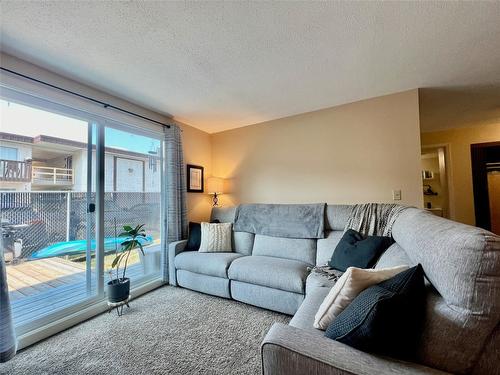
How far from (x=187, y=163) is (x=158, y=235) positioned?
117 centimetres

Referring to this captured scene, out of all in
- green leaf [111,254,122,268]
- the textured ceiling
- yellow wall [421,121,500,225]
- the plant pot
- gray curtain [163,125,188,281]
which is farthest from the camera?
yellow wall [421,121,500,225]

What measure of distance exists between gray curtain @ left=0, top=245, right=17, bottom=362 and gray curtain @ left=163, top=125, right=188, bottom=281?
145cm

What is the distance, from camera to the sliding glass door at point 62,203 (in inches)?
70.3

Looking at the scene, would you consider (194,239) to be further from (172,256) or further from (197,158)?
(197,158)

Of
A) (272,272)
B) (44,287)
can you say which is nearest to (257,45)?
(272,272)

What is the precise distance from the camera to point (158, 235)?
3.00 metres

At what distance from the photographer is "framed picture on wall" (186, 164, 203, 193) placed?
3361mm

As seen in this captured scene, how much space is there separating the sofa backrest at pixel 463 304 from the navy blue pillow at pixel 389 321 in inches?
1.5

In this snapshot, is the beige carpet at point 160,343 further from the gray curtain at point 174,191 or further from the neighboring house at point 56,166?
the neighboring house at point 56,166

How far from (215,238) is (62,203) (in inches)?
65.6

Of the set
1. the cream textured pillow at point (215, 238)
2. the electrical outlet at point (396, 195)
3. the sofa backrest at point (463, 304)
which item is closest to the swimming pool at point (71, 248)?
the cream textured pillow at point (215, 238)

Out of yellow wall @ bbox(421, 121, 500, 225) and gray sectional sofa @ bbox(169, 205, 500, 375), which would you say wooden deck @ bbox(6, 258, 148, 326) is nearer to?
gray sectional sofa @ bbox(169, 205, 500, 375)

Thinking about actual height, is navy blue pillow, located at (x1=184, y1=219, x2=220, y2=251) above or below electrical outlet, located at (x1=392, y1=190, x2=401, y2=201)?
below

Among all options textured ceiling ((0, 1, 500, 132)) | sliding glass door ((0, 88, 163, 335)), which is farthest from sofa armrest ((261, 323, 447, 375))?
sliding glass door ((0, 88, 163, 335))
